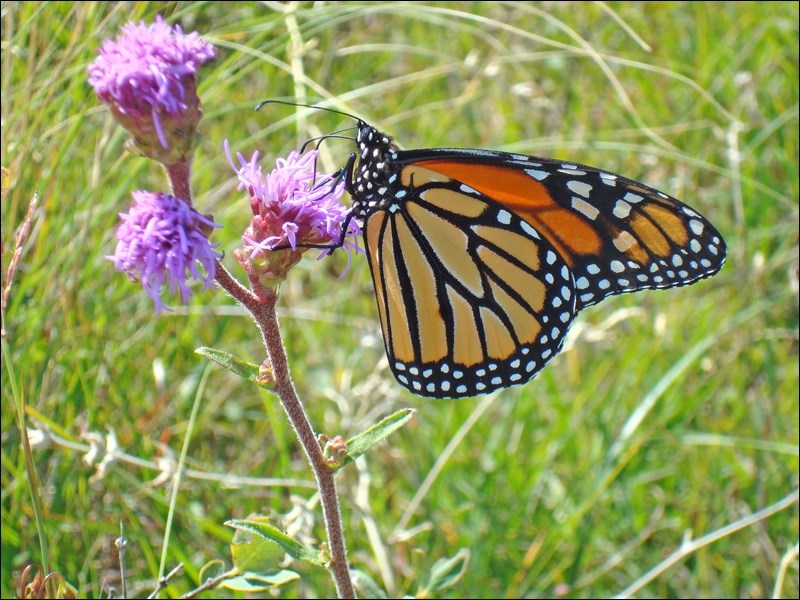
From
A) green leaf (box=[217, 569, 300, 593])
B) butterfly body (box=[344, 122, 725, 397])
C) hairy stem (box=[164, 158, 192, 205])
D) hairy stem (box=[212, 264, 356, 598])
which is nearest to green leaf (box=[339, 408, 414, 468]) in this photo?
hairy stem (box=[212, 264, 356, 598])

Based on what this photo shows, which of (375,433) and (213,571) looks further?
(213,571)

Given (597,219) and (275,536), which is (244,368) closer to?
(275,536)

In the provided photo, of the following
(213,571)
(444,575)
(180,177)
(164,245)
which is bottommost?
(444,575)

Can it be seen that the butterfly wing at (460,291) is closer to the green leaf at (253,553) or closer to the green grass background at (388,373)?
the green grass background at (388,373)

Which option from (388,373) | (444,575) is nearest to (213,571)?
(444,575)

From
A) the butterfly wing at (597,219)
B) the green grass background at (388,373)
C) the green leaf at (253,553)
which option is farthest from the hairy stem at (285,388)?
the butterfly wing at (597,219)

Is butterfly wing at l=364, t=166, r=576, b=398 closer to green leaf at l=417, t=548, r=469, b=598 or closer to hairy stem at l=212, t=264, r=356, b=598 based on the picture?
green leaf at l=417, t=548, r=469, b=598
